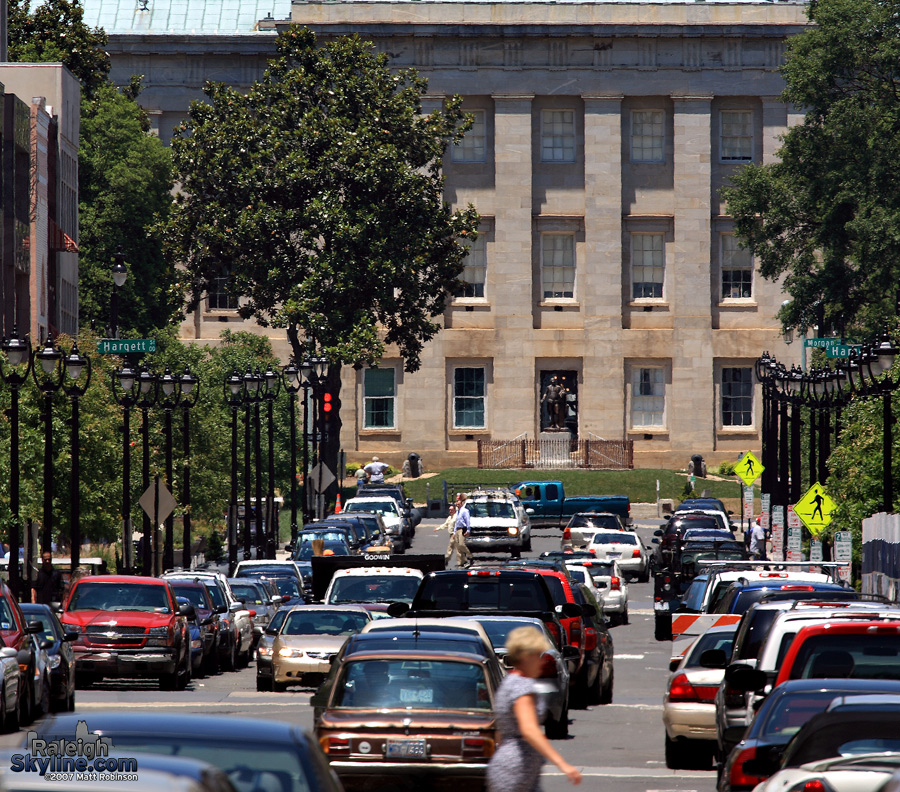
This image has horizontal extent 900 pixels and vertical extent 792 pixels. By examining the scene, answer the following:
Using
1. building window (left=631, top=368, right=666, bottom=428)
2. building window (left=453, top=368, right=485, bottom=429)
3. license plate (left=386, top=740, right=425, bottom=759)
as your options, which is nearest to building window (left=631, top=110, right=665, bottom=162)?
building window (left=631, top=368, right=666, bottom=428)

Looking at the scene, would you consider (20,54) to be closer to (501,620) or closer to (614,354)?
(614,354)

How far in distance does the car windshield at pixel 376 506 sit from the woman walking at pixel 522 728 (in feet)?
157

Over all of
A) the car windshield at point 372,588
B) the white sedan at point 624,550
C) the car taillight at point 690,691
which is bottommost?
the white sedan at point 624,550

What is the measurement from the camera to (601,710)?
23359 millimetres

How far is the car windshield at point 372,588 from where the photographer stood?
28641mm

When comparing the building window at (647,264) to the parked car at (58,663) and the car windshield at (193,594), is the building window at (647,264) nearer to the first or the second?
the car windshield at (193,594)

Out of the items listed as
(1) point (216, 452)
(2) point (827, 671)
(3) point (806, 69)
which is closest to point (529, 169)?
(3) point (806, 69)

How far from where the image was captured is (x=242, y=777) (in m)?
7.84

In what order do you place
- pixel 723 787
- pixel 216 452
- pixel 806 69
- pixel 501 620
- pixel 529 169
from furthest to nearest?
pixel 529 169, pixel 806 69, pixel 216 452, pixel 501 620, pixel 723 787

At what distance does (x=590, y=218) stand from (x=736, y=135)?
8265 mm

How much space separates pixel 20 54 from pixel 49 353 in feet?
132

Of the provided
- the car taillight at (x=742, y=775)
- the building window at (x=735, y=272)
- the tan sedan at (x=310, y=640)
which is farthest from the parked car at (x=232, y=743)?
the building window at (x=735, y=272)

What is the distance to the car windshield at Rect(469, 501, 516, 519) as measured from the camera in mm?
54938

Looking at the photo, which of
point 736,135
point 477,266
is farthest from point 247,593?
point 736,135
